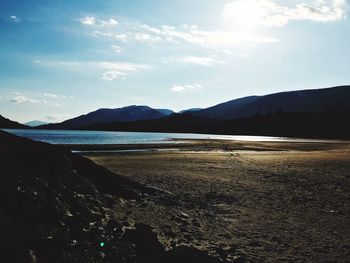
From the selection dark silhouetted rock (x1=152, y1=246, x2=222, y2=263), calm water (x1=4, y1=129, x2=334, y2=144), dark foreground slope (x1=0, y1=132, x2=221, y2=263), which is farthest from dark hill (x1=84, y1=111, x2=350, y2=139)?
dark silhouetted rock (x1=152, y1=246, x2=222, y2=263)

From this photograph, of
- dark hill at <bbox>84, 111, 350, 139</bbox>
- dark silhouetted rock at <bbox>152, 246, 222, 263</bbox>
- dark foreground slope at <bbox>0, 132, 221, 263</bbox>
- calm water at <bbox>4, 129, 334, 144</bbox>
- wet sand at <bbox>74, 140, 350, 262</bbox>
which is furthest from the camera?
dark hill at <bbox>84, 111, 350, 139</bbox>

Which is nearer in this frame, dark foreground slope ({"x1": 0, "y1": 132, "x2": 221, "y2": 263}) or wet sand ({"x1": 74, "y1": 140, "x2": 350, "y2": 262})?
dark foreground slope ({"x1": 0, "y1": 132, "x2": 221, "y2": 263})

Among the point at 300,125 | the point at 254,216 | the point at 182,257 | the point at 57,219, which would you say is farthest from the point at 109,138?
the point at 300,125

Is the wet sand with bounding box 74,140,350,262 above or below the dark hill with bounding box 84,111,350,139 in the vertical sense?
below

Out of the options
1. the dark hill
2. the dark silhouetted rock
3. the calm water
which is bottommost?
the dark silhouetted rock

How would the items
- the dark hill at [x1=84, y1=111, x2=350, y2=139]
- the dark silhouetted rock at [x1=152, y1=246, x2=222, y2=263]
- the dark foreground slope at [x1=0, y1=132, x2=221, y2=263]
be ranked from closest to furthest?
1. the dark silhouetted rock at [x1=152, y1=246, x2=222, y2=263]
2. the dark foreground slope at [x1=0, y1=132, x2=221, y2=263]
3. the dark hill at [x1=84, y1=111, x2=350, y2=139]

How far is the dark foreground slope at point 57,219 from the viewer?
6.26 meters

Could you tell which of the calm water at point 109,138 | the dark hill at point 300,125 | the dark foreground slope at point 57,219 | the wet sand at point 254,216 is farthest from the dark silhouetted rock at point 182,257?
the dark hill at point 300,125

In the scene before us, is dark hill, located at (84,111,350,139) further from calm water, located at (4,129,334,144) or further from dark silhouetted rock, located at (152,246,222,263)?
dark silhouetted rock, located at (152,246,222,263)

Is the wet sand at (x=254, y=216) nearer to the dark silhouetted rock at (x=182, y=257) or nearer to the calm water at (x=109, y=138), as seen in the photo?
the dark silhouetted rock at (x=182, y=257)

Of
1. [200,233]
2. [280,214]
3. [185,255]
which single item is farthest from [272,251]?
[280,214]

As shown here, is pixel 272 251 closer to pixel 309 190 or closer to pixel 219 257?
pixel 219 257

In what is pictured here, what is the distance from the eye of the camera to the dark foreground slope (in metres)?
6.26

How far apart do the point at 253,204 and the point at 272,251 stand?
5024 mm
